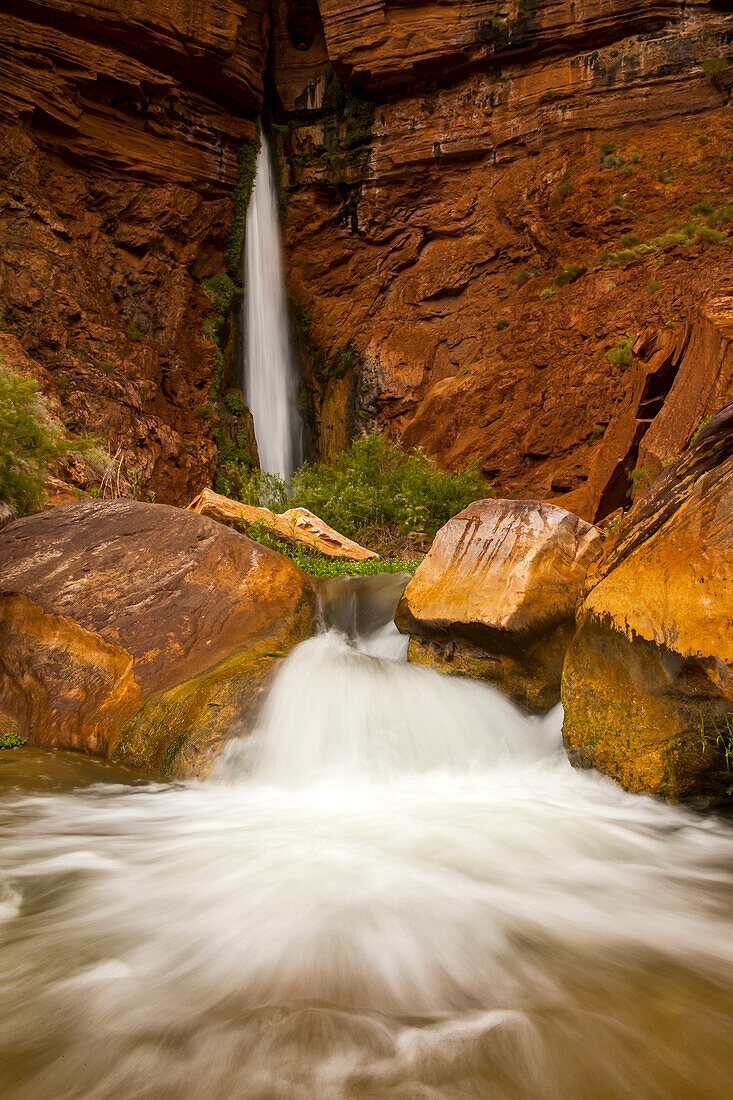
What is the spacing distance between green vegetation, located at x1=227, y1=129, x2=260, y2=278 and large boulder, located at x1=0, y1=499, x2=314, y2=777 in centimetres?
1753

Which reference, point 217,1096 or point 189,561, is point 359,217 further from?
point 217,1096

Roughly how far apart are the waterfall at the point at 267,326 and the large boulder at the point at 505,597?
16.2m

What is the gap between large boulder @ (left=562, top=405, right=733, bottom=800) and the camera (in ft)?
11.1

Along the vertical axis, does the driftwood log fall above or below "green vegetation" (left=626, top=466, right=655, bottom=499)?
below

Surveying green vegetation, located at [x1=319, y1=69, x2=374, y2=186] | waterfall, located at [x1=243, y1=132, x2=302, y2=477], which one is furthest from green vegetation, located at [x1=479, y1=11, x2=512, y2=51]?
waterfall, located at [x1=243, y1=132, x2=302, y2=477]

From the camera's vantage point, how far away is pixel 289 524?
10148 millimetres

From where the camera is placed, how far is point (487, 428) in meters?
17.0

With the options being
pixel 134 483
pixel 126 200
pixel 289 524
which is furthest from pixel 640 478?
pixel 126 200

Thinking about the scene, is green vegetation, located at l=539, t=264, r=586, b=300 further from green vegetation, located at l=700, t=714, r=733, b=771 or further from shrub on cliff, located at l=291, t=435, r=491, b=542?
green vegetation, located at l=700, t=714, r=733, b=771

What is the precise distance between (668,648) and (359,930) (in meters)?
2.20

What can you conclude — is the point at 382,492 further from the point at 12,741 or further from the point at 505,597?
the point at 12,741

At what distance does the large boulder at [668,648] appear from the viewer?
3.37m

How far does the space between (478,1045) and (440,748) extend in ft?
9.84

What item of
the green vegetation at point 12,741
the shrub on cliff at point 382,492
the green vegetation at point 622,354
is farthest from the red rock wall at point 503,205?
the green vegetation at point 12,741
